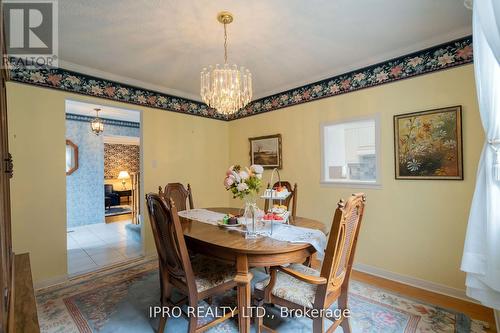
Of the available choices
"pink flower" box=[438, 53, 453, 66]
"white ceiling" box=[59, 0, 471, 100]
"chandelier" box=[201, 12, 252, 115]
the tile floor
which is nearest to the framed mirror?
the tile floor

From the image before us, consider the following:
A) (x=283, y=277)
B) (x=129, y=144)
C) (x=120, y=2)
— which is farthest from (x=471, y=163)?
(x=129, y=144)

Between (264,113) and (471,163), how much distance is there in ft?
8.70

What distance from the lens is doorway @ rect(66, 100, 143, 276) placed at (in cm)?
377

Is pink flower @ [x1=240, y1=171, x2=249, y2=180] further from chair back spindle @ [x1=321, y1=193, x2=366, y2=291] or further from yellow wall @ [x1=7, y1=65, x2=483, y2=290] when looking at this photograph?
yellow wall @ [x1=7, y1=65, x2=483, y2=290]

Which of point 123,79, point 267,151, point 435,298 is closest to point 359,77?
point 267,151

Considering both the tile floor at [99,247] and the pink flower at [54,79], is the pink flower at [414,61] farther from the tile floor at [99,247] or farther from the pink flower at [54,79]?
the tile floor at [99,247]

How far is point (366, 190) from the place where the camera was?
2891 mm

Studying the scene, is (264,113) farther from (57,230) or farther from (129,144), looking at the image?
(129,144)

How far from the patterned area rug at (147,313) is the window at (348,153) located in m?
→ 1.33

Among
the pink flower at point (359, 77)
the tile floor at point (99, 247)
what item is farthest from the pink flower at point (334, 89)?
the tile floor at point (99, 247)

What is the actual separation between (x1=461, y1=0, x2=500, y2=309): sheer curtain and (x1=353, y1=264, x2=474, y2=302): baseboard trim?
746 mm

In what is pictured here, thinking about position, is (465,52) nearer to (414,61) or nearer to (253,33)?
(414,61)

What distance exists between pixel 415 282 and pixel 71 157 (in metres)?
6.42

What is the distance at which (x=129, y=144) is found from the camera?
7828 mm
